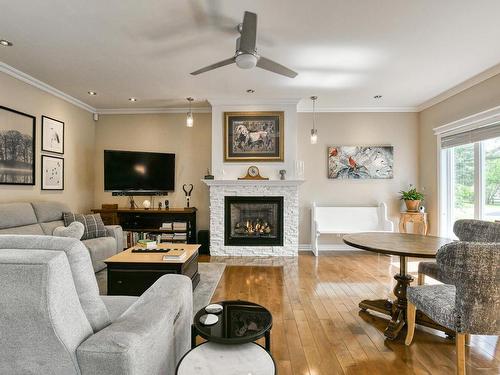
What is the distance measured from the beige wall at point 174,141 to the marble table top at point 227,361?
3979 millimetres

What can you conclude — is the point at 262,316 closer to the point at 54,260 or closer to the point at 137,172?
the point at 54,260

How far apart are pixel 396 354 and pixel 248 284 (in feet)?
5.59

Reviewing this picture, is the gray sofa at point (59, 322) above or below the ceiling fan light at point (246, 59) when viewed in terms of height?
below

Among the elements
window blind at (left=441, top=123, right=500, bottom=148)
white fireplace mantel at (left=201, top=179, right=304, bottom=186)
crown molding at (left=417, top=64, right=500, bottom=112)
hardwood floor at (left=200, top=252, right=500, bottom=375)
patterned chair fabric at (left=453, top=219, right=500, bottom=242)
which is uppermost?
crown molding at (left=417, top=64, right=500, bottom=112)

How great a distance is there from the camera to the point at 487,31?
2566 millimetres

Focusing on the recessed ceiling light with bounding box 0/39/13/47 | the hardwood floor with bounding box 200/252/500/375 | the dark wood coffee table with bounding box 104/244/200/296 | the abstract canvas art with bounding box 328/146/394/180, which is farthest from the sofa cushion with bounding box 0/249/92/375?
the abstract canvas art with bounding box 328/146/394/180

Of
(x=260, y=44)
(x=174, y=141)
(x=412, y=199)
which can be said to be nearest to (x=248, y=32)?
(x=260, y=44)

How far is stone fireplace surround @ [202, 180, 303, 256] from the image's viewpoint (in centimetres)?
466

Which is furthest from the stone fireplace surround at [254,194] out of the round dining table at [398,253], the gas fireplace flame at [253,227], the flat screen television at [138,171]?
the round dining table at [398,253]

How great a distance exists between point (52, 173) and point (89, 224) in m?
1.09

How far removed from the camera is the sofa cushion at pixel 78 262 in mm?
979

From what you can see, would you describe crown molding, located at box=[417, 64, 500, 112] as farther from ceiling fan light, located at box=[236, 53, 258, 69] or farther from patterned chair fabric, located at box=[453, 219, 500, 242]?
ceiling fan light, located at box=[236, 53, 258, 69]

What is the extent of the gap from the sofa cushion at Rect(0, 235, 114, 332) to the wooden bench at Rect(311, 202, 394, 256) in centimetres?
409

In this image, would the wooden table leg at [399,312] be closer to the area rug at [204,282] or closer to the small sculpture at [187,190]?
the area rug at [204,282]
